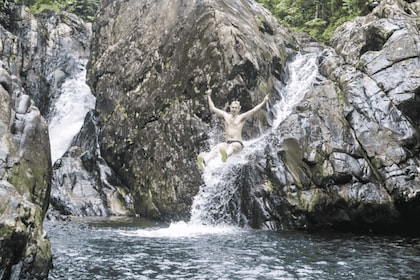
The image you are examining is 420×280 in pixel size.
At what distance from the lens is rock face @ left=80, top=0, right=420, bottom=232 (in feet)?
46.8

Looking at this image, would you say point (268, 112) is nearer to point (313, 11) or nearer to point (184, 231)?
point (184, 231)

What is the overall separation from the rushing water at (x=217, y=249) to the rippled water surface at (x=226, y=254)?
18 mm

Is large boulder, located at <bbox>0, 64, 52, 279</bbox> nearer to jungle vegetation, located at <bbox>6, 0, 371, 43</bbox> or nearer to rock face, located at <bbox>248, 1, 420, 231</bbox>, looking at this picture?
rock face, located at <bbox>248, 1, 420, 231</bbox>

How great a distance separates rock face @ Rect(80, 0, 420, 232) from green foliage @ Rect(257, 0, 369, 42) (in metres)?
3.00

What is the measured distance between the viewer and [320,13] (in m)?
29.8

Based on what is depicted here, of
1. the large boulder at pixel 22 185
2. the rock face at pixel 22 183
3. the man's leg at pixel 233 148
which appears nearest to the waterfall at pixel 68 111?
the man's leg at pixel 233 148

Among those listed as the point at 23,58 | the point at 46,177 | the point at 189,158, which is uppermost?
the point at 23,58

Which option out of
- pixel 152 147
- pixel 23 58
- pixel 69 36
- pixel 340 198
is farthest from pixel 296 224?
pixel 69 36

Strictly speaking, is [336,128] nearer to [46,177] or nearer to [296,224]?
[296,224]

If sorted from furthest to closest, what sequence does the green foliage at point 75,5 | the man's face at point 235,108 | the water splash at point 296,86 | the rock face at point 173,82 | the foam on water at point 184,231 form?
the green foliage at point 75,5, the water splash at point 296,86, the rock face at point 173,82, the man's face at point 235,108, the foam on water at point 184,231

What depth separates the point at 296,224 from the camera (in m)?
14.5

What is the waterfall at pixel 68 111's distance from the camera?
24.1m

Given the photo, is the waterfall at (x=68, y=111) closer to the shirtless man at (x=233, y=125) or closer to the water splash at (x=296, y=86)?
the shirtless man at (x=233, y=125)

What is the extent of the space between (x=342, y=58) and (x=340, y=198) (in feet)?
23.6
